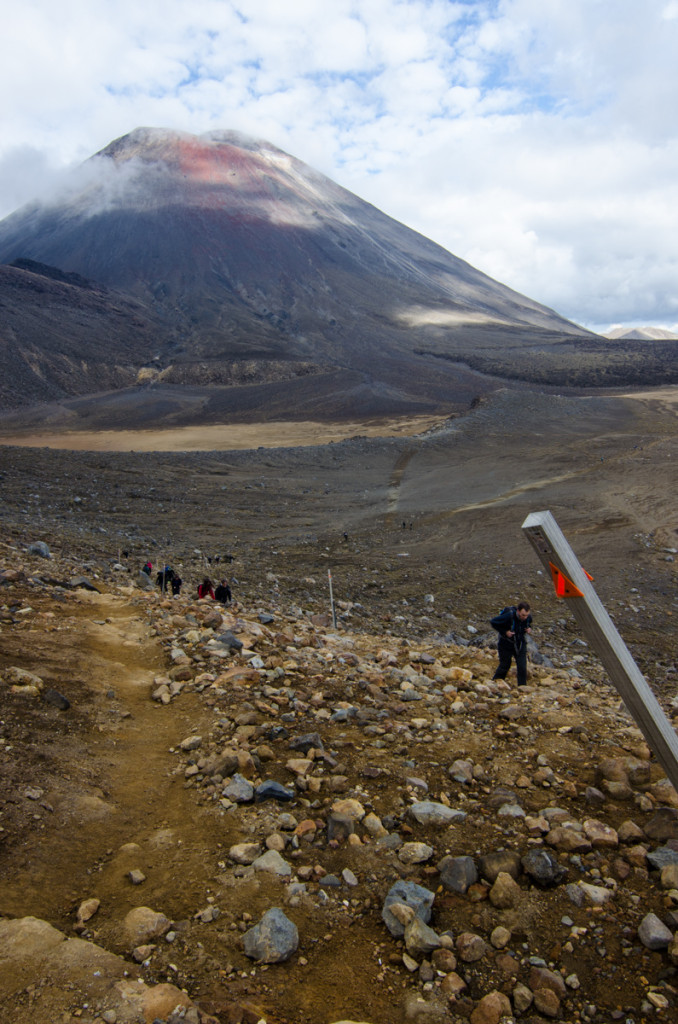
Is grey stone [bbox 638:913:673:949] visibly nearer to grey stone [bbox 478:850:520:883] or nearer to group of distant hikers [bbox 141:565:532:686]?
grey stone [bbox 478:850:520:883]

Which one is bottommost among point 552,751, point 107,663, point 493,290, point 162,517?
point 162,517

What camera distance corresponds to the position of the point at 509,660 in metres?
6.11

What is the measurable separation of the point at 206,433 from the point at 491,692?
3950 cm

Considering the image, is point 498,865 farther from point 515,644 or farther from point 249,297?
point 249,297

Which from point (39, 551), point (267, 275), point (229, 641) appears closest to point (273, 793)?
point (229, 641)

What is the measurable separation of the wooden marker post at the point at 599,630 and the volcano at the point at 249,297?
45.9 meters

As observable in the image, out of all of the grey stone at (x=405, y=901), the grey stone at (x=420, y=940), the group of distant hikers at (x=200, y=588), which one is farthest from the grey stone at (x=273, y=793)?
the group of distant hikers at (x=200, y=588)

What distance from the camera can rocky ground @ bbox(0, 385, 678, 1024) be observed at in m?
2.49

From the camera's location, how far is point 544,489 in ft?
74.1

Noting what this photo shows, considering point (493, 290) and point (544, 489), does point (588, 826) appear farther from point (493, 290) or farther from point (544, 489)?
point (493, 290)

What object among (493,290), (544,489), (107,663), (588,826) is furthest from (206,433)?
(493,290)

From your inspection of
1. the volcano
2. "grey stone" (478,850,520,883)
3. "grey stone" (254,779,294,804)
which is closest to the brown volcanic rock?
the volcano

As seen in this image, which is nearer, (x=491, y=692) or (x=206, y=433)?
(x=491, y=692)

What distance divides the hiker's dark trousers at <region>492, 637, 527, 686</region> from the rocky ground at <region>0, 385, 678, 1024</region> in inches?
8.8
